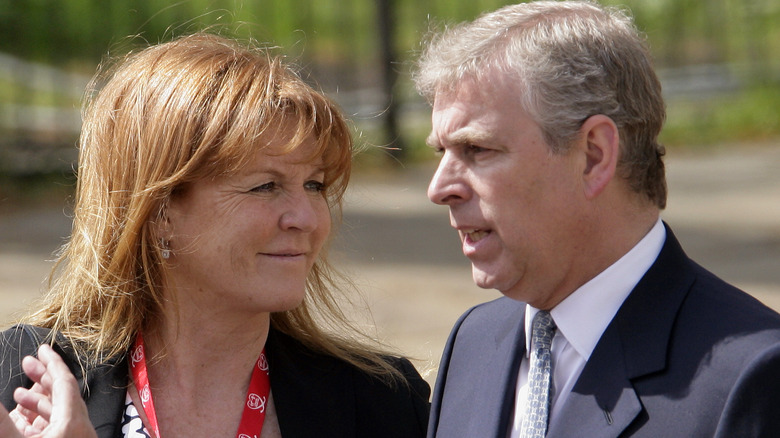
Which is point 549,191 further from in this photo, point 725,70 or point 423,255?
point 725,70

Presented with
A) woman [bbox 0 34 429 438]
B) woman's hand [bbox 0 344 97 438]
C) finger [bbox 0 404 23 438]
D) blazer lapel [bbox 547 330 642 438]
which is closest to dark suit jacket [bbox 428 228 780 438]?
blazer lapel [bbox 547 330 642 438]

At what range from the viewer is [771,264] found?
6.53 meters

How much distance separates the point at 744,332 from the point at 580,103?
62cm

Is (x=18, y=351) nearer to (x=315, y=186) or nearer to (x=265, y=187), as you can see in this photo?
(x=265, y=187)

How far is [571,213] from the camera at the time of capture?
2289 millimetres

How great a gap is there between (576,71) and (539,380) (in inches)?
28.4

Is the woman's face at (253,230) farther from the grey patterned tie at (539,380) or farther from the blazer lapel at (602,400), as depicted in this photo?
the blazer lapel at (602,400)

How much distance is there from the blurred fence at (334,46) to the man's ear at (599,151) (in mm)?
5716

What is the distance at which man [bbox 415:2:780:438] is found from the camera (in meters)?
2.17

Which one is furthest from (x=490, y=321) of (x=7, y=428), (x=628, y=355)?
(x=7, y=428)

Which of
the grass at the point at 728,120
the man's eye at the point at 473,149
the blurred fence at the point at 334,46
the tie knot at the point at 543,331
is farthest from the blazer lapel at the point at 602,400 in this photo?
the grass at the point at 728,120

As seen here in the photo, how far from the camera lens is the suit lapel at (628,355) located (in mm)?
2131

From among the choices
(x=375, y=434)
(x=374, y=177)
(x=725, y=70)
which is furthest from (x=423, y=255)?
(x=725, y=70)

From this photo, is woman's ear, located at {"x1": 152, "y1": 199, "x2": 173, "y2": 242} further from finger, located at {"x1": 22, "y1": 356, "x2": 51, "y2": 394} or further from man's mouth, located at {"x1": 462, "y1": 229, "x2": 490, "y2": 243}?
man's mouth, located at {"x1": 462, "y1": 229, "x2": 490, "y2": 243}
